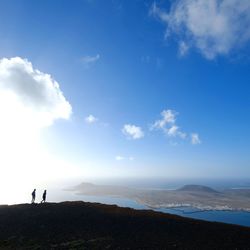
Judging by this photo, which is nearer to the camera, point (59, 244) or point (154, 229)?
point (59, 244)

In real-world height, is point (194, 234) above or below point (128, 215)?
below

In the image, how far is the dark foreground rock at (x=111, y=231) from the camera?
78.9 ft

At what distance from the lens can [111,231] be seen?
1123 inches

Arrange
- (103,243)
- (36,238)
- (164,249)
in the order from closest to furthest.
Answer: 1. (164,249)
2. (103,243)
3. (36,238)

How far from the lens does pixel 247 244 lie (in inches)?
902

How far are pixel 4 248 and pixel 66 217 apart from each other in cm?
1048

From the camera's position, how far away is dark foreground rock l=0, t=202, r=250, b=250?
24.0m

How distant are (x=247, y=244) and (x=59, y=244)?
58.6ft

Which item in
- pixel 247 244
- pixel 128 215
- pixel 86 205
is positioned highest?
pixel 86 205

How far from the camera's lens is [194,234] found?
26.2 m

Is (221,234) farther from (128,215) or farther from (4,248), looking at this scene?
(4,248)

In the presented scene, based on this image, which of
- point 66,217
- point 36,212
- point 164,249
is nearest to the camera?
point 164,249

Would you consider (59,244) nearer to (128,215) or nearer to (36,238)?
(36,238)

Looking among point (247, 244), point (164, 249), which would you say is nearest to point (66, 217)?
point (164, 249)
